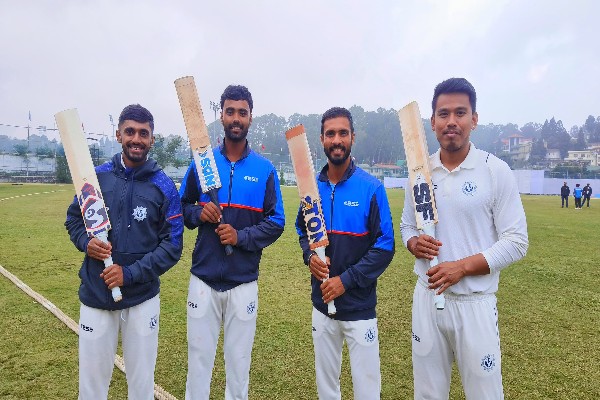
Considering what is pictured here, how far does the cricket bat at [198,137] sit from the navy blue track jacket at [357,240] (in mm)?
715

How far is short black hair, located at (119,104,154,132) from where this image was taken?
2812mm

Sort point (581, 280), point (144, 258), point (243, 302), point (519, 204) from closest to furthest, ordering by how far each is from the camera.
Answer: point (519, 204)
point (144, 258)
point (243, 302)
point (581, 280)

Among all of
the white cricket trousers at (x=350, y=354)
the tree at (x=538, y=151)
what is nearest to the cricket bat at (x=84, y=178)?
the white cricket trousers at (x=350, y=354)

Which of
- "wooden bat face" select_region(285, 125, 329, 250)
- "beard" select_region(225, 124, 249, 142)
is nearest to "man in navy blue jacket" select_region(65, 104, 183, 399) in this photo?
"beard" select_region(225, 124, 249, 142)

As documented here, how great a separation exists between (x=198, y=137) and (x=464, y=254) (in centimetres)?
193

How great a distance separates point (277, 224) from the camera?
3086 mm

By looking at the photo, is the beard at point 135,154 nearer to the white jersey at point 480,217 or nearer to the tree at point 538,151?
the white jersey at point 480,217

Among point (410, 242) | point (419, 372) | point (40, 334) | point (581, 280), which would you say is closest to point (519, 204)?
point (410, 242)

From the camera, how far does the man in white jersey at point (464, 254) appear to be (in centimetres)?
232

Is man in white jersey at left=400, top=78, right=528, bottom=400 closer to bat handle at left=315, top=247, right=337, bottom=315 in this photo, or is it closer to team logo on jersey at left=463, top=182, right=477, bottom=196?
team logo on jersey at left=463, top=182, right=477, bottom=196

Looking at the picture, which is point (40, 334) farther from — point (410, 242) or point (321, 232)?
point (410, 242)

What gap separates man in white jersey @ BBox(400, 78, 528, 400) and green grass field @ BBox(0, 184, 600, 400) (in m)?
1.33

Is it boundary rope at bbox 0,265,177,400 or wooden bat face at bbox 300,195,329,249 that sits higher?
wooden bat face at bbox 300,195,329,249

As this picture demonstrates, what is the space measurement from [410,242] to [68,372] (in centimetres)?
315
